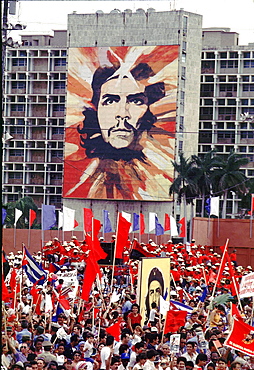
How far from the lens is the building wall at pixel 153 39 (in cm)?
7962

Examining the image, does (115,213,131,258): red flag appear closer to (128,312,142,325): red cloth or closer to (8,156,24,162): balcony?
(128,312,142,325): red cloth

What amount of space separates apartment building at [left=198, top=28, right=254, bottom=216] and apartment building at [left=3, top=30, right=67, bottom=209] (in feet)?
45.1

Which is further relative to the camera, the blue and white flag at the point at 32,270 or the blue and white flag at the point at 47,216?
the blue and white flag at the point at 47,216

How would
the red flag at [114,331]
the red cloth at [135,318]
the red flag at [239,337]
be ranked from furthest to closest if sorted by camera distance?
the red cloth at [135,318] < the red flag at [114,331] < the red flag at [239,337]

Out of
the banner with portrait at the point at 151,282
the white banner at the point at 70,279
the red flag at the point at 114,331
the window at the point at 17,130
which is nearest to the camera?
the red flag at the point at 114,331

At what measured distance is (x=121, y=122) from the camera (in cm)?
7969

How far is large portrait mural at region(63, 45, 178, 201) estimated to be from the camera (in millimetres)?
78812

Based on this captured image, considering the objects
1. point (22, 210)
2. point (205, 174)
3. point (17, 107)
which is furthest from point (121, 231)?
point (17, 107)

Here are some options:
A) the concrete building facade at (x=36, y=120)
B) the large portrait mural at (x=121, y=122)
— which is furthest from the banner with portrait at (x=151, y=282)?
the concrete building facade at (x=36, y=120)

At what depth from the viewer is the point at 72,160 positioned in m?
80.8

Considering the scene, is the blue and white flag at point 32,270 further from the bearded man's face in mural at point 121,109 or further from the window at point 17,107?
the window at point 17,107

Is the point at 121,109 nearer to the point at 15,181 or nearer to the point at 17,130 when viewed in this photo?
the point at 17,130

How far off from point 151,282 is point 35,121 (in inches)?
3002

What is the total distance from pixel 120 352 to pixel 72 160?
68.9 metres
